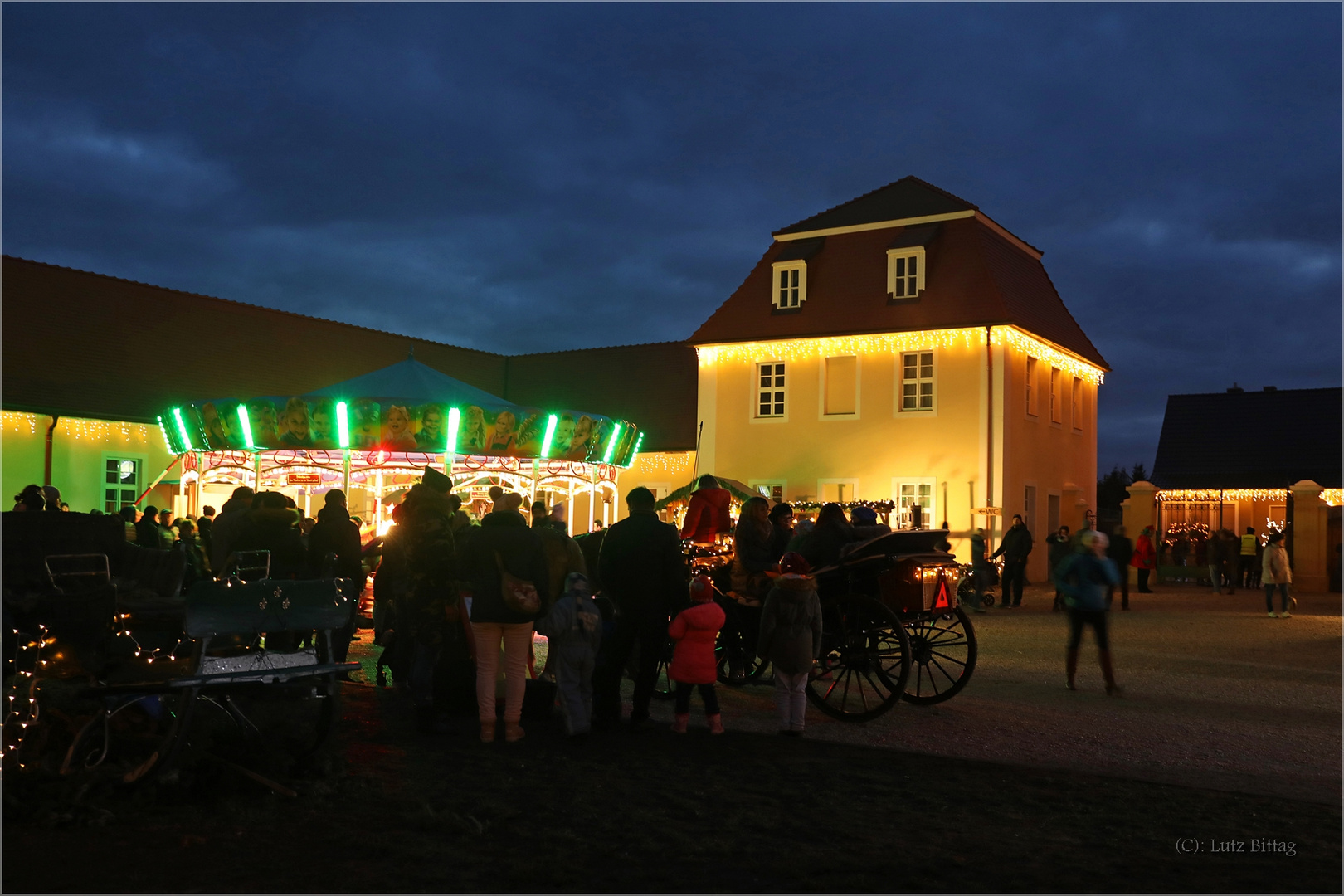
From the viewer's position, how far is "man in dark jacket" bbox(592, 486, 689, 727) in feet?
27.2

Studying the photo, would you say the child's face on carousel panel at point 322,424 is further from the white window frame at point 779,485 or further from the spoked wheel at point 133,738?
the white window frame at point 779,485

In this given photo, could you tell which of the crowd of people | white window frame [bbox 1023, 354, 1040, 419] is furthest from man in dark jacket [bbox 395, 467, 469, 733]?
white window frame [bbox 1023, 354, 1040, 419]

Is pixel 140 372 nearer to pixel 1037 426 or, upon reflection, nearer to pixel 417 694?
pixel 1037 426

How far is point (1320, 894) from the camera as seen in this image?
4684 mm

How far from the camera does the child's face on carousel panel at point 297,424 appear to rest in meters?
18.4

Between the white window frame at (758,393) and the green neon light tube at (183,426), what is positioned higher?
the white window frame at (758,393)

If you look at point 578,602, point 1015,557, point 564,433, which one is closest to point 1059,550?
point 1015,557

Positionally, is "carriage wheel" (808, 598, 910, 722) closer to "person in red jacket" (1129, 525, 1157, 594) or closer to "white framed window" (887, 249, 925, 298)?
"person in red jacket" (1129, 525, 1157, 594)

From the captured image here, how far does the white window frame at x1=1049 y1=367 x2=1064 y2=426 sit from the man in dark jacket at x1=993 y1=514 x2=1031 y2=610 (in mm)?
8857

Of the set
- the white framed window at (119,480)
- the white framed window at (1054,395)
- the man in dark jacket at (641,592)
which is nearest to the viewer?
the man in dark jacket at (641,592)

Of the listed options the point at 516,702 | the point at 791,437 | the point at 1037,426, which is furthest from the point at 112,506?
the point at 516,702

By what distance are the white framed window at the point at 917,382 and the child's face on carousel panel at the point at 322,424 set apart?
Result: 1359 centimetres

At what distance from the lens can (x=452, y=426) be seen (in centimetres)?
1859

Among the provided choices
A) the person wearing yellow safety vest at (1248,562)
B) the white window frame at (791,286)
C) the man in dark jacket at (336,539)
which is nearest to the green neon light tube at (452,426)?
the man in dark jacket at (336,539)
